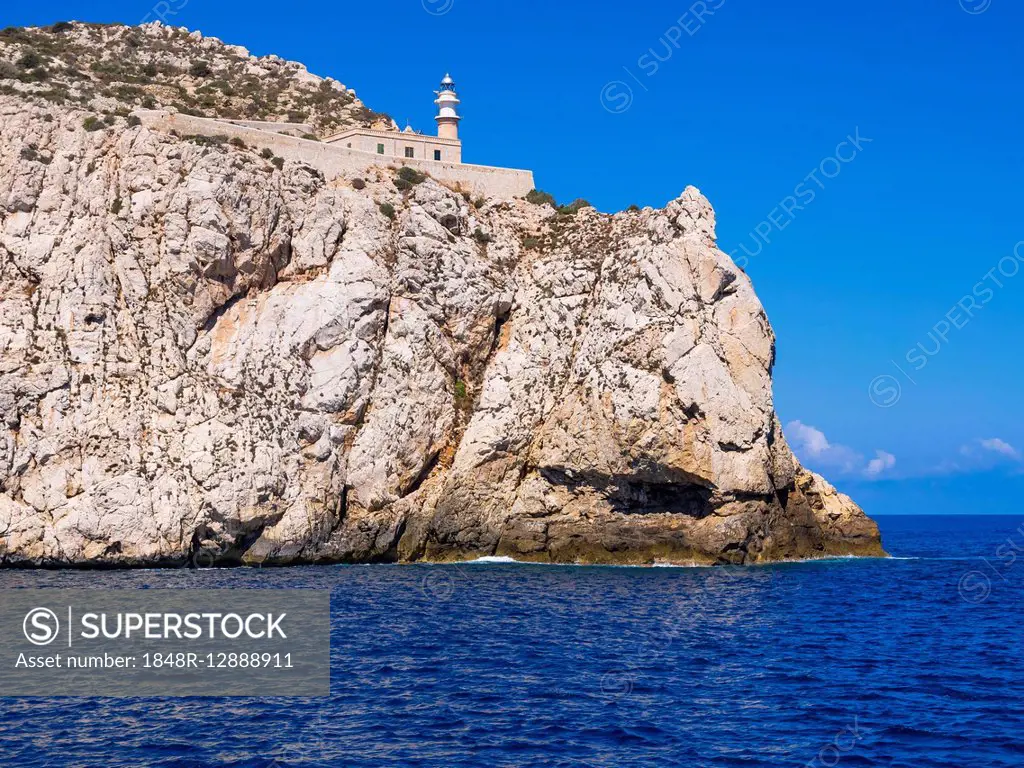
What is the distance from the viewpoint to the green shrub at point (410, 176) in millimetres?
56969

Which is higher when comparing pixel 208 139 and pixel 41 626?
pixel 208 139

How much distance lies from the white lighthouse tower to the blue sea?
29.8m

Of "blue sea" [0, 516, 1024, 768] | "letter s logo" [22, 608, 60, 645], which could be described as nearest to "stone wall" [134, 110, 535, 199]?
"blue sea" [0, 516, 1024, 768]

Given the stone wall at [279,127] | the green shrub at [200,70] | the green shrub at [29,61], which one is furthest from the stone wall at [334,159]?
the green shrub at [200,70]

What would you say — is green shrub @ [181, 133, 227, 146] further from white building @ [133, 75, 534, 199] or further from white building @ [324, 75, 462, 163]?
white building @ [324, 75, 462, 163]

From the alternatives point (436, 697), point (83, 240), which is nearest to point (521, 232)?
point (83, 240)

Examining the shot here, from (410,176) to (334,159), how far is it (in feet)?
12.9

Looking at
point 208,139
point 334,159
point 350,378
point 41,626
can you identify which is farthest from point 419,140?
point 41,626

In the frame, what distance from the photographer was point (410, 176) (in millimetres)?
57281

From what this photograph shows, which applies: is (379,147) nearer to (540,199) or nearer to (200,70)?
(540,199)

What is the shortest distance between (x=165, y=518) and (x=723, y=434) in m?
21.3

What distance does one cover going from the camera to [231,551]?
144 feet

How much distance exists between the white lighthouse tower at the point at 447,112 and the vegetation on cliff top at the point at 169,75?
241 inches

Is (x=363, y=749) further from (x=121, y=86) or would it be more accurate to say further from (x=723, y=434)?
(x=121, y=86)
